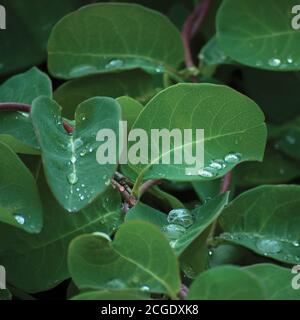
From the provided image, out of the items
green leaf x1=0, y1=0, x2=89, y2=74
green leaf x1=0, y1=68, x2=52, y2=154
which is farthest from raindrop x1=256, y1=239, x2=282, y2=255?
green leaf x1=0, y1=0, x2=89, y2=74

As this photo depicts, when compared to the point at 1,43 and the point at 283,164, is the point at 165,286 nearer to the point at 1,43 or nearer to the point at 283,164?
the point at 283,164

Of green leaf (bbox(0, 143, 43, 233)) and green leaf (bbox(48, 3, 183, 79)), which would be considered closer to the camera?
green leaf (bbox(0, 143, 43, 233))

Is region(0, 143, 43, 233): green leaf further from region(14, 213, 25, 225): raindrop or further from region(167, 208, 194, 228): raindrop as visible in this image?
region(167, 208, 194, 228): raindrop

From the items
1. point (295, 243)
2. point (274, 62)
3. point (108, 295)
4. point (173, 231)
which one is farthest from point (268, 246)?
point (274, 62)

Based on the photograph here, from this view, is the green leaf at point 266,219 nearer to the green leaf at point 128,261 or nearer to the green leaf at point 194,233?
the green leaf at point 194,233

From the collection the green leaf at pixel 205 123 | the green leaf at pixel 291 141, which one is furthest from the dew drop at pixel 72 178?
the green leaf at pixel 291 141

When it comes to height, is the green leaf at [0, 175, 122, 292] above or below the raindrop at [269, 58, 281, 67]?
below

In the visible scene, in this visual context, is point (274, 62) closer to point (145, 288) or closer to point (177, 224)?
point (177, 224)
